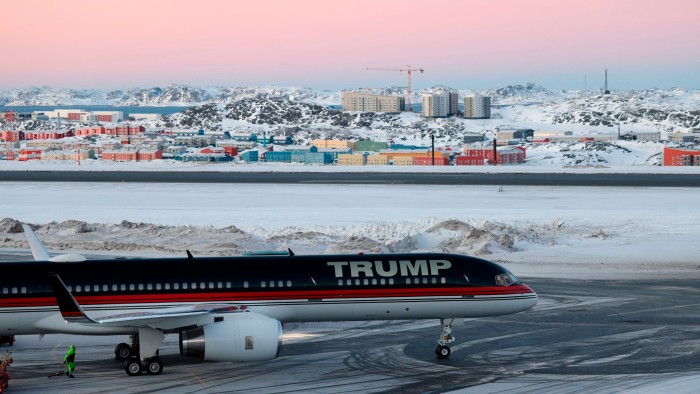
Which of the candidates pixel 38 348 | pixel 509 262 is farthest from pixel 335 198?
pixel 38 348

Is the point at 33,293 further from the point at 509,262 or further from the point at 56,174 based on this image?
the point at 56,174

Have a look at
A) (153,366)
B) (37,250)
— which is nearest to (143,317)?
(153,366)

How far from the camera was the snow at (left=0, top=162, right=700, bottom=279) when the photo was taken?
66500mm

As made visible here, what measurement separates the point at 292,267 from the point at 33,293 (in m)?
9.48

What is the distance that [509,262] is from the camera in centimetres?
6353

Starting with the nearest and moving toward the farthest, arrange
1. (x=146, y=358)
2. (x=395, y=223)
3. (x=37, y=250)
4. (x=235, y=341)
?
(x=235, y=341) → (x=146, y=358) → (x=37, y=250) → (x=395, y=223)

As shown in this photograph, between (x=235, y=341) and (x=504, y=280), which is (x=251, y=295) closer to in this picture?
(x=235, y=341)

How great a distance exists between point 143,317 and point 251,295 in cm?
447

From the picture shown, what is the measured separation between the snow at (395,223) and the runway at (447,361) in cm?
1602

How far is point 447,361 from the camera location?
36.4 meters

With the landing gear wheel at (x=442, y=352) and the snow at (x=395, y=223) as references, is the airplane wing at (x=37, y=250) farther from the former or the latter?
the snow at (x=395, y=223)

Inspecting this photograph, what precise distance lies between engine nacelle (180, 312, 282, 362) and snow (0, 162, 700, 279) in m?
30.4

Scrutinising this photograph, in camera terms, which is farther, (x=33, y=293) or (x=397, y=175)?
(x=397, y=175)

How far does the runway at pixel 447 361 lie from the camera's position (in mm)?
32438
